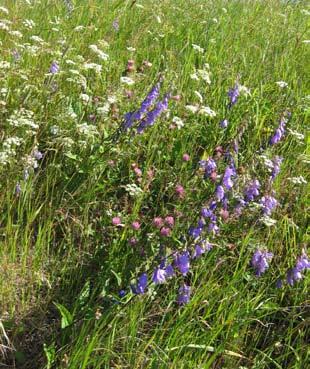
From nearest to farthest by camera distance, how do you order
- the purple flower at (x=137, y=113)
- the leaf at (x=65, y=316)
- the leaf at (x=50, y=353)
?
the leaf at (x=50, y=353), the leaf at (x=65, y=316), the purple flower at (x=137, y=113)

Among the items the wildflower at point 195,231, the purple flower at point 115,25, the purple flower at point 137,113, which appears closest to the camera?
the wildflower at point 195,231

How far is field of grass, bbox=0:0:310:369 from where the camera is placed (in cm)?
184

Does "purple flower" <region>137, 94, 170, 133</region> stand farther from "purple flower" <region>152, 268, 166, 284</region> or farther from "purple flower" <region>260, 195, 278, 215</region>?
"purple flower" <region>152, 268, 166, 284</region>

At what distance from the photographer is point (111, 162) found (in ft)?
7.78

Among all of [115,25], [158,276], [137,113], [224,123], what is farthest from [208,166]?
[115,25]

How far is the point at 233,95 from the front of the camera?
285 cm

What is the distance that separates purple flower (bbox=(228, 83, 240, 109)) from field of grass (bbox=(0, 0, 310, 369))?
0.7 inches

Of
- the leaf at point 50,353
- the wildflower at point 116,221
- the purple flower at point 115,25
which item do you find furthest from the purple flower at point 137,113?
the purple flower at point 115,25

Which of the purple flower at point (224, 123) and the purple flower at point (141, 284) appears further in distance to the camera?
the purple flower at point (224, 123)

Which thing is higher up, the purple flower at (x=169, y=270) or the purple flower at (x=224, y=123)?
the purple flower at (x=224, y=123)

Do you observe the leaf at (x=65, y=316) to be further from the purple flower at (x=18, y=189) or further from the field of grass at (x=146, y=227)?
the purple flower at (x=18, y=189)

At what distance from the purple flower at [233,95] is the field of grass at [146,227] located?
0.02m

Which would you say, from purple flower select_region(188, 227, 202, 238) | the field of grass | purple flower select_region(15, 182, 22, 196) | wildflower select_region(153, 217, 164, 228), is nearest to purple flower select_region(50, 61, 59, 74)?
the field of grass

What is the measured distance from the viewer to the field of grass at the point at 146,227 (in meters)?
1.84
